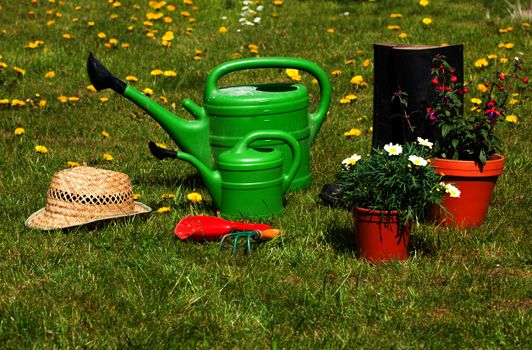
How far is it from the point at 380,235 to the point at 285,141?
0.87 m

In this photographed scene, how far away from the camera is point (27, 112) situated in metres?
5.79

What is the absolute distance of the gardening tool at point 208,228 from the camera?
3469mm

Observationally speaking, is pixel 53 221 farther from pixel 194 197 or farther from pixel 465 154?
pixel 465 154

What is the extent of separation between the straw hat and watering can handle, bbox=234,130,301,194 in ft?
1.85

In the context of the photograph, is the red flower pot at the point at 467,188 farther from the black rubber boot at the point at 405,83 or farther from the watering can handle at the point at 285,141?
the watering can handle at the point at 285,141

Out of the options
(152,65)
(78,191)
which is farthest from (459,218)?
(152,65)

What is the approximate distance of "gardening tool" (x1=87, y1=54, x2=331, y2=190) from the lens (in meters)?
4.03

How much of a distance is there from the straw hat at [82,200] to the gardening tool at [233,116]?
0.43 meters

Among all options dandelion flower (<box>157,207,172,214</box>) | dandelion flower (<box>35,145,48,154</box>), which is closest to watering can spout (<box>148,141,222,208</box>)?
dandelion flower (<box>157,207,172,214</box>)

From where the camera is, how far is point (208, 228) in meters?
3.47

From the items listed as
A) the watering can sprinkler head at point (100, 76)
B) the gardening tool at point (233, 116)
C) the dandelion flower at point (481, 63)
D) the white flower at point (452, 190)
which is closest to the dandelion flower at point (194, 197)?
the gardening tool at point (233, 116)

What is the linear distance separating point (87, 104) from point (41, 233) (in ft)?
8.43

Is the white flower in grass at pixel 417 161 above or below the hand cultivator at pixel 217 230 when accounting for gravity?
above

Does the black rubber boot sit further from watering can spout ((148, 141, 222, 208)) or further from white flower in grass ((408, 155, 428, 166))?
watering can spout ((148, 141, 222, 208))
